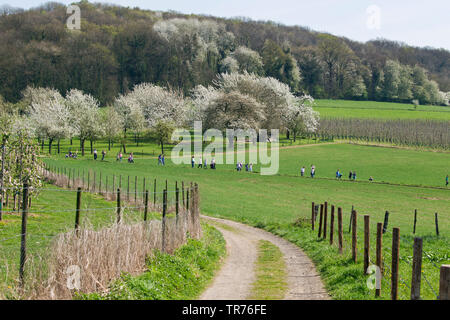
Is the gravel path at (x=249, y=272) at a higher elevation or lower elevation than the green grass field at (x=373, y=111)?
lower

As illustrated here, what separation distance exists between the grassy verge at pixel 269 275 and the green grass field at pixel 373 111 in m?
103

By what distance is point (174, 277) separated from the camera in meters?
12.7

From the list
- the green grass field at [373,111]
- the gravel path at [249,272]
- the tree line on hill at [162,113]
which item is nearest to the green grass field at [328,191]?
the gravel path at [249,272]

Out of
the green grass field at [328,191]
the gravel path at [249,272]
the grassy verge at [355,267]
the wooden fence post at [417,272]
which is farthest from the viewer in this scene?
the green grass field at [328,191]

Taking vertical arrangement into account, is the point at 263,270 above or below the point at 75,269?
below

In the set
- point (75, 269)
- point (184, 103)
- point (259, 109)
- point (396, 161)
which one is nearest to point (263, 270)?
point (75, 269)

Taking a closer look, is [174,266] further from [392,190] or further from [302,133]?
[302,133]

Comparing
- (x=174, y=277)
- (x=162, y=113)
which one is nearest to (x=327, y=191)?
(x=174, y=277)

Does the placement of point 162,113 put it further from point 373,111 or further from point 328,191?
point 373,111

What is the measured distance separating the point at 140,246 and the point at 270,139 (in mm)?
77026

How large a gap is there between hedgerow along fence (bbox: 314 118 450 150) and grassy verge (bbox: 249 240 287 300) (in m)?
82.5

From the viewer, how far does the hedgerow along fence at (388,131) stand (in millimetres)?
96000

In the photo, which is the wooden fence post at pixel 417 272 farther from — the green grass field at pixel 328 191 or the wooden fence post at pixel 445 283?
the green grass field at pixel 328 191
